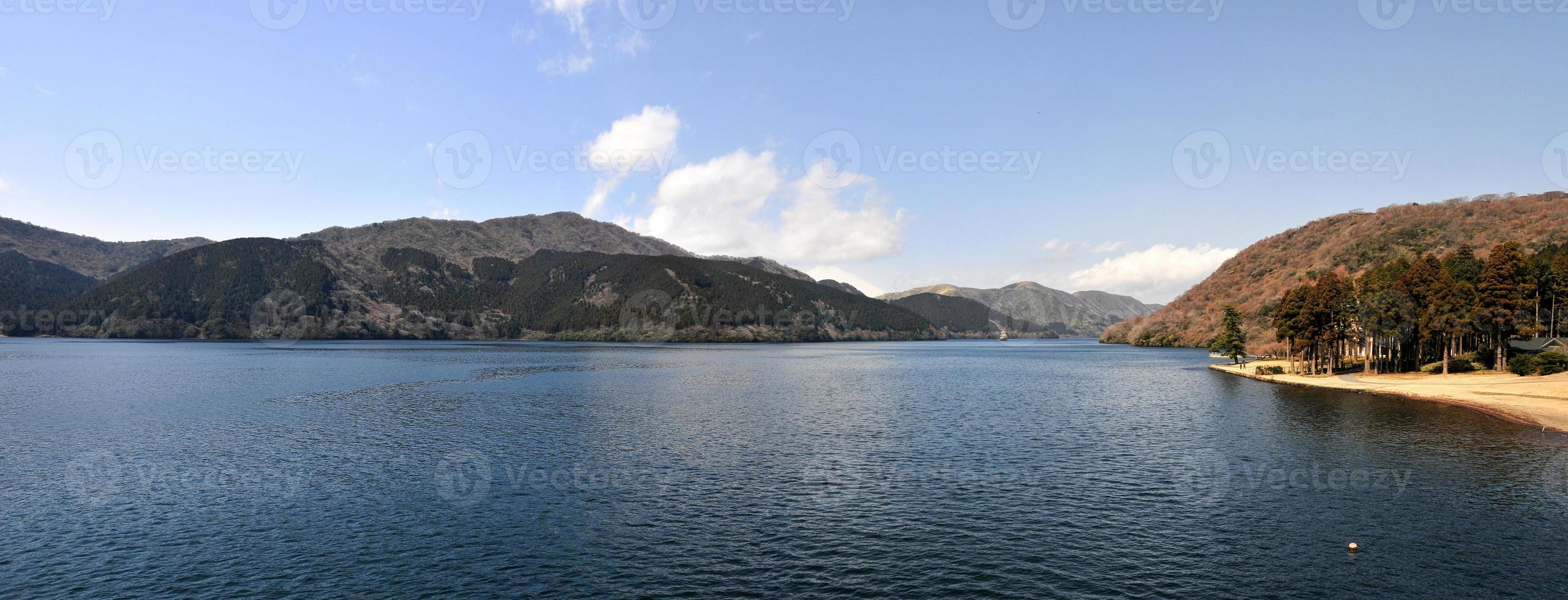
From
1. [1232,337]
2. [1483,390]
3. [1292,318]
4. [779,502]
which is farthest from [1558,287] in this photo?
[779,502]

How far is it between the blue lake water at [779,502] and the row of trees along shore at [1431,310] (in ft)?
97.7

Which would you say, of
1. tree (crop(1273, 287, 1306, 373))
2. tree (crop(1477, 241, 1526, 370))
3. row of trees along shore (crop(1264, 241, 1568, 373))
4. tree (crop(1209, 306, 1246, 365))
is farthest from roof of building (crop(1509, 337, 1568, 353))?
tree (crop(1209, 306, 1246, 365))

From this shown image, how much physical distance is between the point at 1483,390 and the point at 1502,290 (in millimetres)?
19011

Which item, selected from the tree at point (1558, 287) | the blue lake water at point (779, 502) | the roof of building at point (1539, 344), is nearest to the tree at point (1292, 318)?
the roof of building at point (1539, 344)

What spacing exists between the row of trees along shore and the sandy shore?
245 inches

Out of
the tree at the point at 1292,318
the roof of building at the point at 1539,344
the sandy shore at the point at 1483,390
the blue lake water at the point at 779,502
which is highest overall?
the tree at the point at 1292,318

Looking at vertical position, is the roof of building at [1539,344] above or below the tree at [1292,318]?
below

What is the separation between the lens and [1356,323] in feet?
419

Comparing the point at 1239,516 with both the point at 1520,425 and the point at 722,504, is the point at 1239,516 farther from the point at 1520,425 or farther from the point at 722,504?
the point at 1520,425

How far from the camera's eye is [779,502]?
1576 inches

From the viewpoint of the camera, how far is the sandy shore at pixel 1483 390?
70.9 m

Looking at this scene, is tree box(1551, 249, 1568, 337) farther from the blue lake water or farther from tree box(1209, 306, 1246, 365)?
tree box(1209, 306, 1246, 365)

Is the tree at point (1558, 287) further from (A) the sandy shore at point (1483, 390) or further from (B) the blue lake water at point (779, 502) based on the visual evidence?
(B) the blue lake water at point (779, 502)

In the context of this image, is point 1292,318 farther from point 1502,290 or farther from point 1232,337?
point 1502,290
